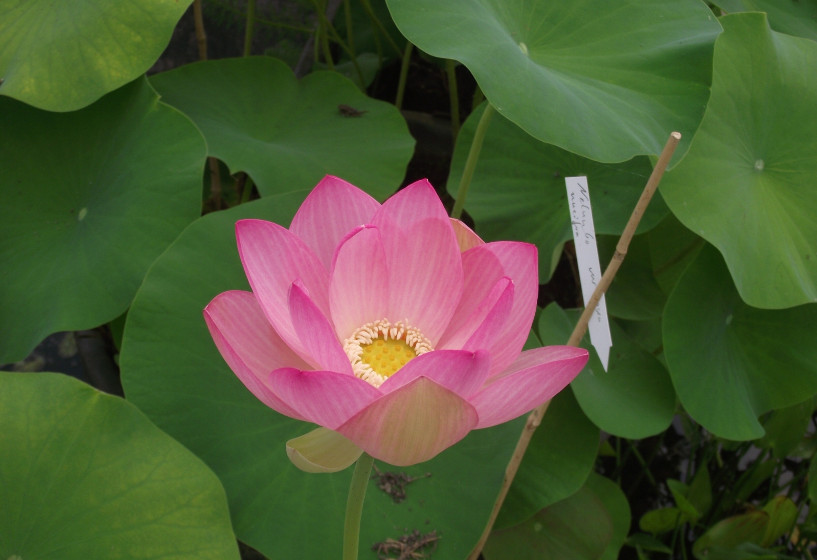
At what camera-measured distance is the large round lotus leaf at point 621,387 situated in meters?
0.73

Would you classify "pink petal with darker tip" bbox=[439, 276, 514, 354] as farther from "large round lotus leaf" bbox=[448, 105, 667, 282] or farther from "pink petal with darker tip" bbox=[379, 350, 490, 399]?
"large round lotus leaf" bbox=[448, 105, 667, 282]

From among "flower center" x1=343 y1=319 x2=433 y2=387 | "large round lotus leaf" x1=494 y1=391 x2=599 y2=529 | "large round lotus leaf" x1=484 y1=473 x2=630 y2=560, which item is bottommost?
"large round lotus leaf" x1=484 y1=473 x2=630 y2=560

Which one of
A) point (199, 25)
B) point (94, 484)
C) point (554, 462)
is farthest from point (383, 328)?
point (199, 25)

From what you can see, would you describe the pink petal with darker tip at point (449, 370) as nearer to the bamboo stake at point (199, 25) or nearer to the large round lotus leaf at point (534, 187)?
the large round lotus leaf at point (534, 187)

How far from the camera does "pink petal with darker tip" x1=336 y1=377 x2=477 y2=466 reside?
0.37 m

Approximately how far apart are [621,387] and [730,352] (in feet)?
0.45

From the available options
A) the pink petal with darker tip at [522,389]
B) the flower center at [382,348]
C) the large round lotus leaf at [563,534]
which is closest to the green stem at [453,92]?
the large round lotus leaf at [563,534]

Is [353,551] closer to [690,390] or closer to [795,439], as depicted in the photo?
[690,390]

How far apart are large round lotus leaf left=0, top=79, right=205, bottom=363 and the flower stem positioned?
38cm

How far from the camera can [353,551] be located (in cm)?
48

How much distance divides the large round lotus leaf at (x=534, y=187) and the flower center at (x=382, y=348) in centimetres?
35

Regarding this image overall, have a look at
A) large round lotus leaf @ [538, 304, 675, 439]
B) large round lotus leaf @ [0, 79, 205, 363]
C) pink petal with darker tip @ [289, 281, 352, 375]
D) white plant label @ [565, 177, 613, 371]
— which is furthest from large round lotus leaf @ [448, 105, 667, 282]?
pink petal with darker tip @ [289, 281, 352, 375]

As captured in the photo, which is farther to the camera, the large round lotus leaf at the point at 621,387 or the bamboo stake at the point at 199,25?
the bamboo stake at the point at 199,25

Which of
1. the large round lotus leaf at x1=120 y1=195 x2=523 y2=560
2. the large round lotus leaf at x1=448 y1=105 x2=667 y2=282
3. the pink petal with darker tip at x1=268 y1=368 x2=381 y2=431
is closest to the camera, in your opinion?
the pink petal with darker tip at x1=268 y1=368 x2=381 y2=431
